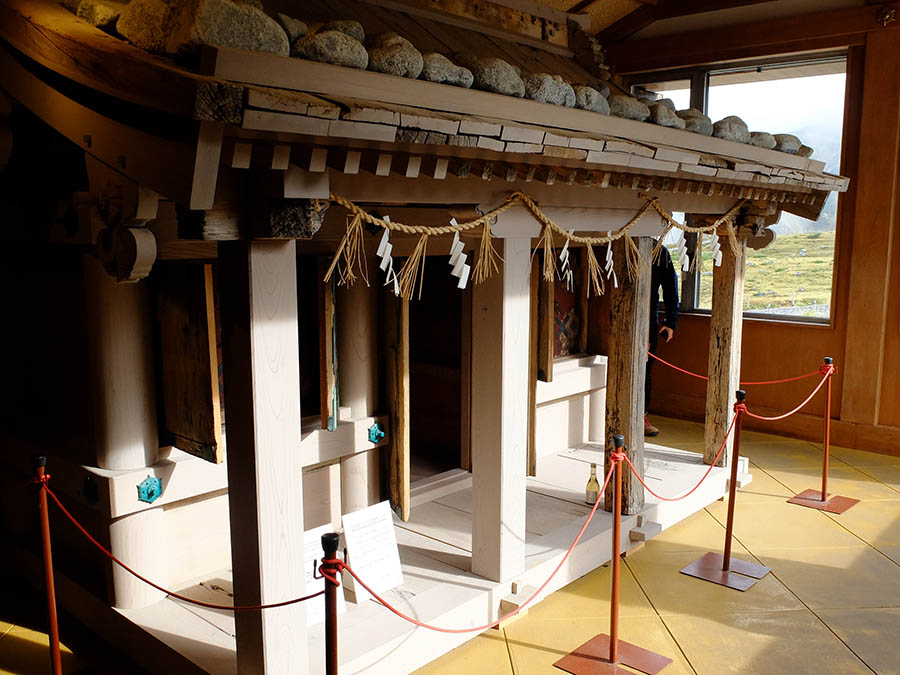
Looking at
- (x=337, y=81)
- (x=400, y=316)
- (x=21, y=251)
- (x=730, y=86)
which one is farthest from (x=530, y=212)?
(x=730, y=86)

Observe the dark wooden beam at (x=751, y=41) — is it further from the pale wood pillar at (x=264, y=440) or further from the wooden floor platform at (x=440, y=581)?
the pale wood pillar at (x=264, y=440)

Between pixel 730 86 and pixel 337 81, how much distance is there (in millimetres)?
6668

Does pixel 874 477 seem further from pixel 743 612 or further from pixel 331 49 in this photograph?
pixel 331 49

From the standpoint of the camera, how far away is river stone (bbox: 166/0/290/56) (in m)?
2.38

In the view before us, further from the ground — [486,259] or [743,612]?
[486,259]

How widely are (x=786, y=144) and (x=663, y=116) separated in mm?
1494

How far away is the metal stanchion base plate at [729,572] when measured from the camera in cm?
464

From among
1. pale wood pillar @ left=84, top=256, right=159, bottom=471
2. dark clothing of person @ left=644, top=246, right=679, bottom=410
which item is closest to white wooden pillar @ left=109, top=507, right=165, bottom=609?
pale wood pillar @ left=84, top=256, right=159, bottom=471

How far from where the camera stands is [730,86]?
818 cm

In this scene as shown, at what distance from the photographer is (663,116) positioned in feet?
14.3

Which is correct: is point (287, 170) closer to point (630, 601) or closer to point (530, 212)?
point (530, 212)

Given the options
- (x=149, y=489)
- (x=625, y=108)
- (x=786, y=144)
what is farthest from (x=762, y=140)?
(x=149, y=489)

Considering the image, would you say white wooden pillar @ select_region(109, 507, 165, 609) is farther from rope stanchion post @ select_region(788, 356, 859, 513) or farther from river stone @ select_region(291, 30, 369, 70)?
rope stanchion post @ select_region(788, 356, 859, 513)

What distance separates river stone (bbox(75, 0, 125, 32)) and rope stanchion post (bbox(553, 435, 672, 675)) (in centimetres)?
262
